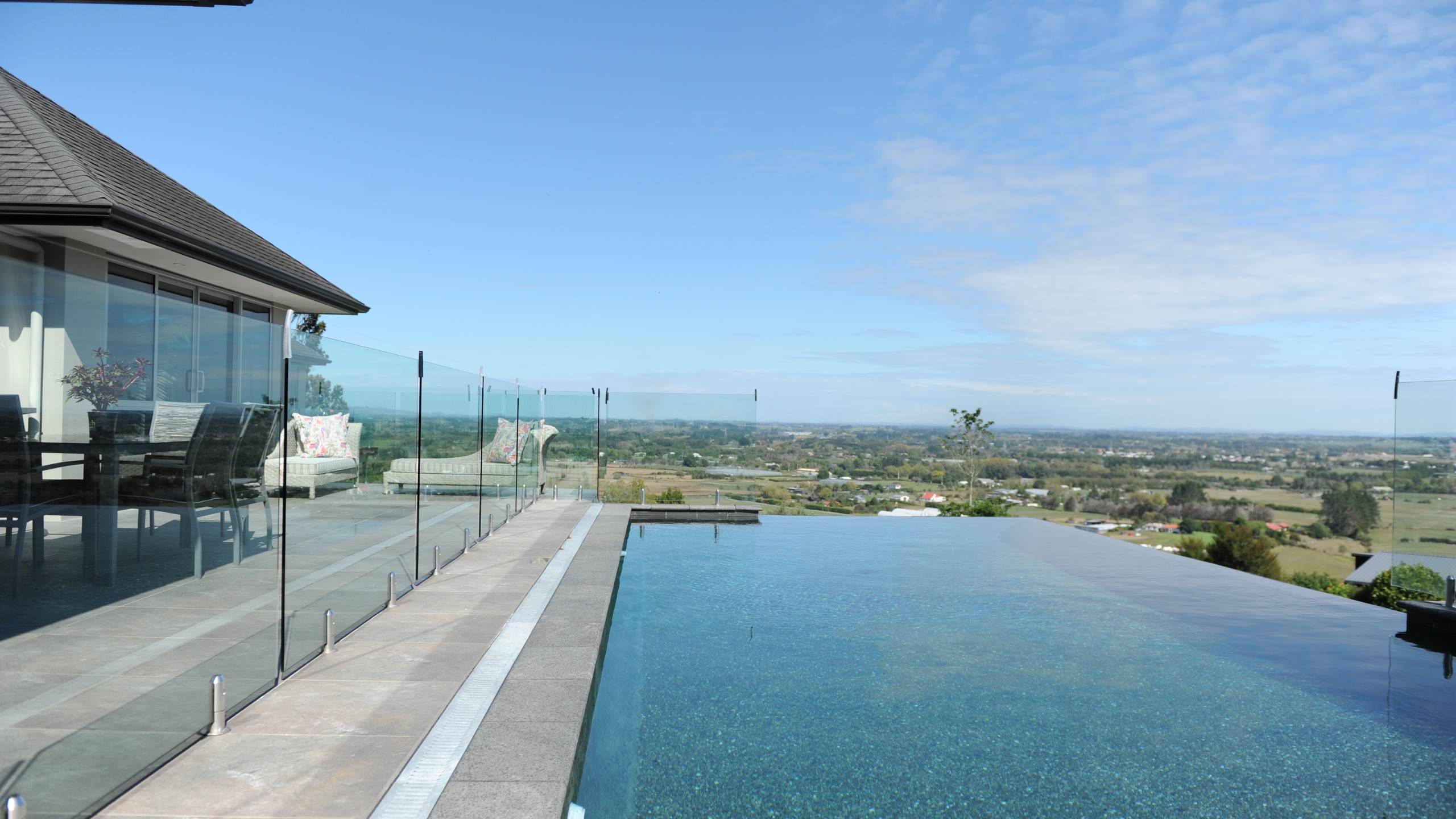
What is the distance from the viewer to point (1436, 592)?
19.0 ft

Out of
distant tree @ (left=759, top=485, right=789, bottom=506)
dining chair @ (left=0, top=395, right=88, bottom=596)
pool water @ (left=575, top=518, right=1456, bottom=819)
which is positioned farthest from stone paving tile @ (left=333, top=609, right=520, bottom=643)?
distant tree @ (left=759, top=485, right=789, bottom=506)

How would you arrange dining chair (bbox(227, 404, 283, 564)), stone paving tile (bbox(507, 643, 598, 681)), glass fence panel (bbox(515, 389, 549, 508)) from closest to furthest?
dining chair (bbox(227, 404, 283, 564)) < stone paving tile (bbox(507, 643, 598, 681)) < glass fence panel (bbox(515, 389, 549, 508))

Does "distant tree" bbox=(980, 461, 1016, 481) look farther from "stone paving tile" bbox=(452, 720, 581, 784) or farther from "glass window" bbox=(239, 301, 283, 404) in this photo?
"glass window" bbox=(239, 301, 283, 404)

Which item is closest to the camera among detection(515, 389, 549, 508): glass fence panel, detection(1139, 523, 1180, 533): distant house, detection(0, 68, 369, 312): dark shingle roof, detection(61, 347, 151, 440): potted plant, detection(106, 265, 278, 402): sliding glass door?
detection(61, 347, 151, 440): potted plant

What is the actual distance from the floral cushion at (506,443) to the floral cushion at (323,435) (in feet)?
10.9

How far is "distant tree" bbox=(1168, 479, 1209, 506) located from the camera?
2106 cm

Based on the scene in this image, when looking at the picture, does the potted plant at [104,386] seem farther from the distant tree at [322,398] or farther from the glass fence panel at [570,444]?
the glass fence panel at [570,444]

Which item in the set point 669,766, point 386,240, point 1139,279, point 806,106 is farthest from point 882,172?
point 669,766

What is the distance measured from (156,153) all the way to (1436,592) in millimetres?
17407

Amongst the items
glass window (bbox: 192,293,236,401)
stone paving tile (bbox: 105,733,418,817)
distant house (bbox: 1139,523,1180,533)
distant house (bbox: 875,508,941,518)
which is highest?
glass window (bbox: 192,293,236,401)

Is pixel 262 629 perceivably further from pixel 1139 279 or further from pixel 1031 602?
pixel 1139 279

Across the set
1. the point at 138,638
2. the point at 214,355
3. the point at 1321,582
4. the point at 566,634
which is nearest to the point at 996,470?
the point at 1321,582

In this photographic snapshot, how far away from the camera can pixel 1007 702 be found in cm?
421

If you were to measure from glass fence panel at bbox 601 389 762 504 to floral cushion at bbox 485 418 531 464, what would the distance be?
95.2 inches
